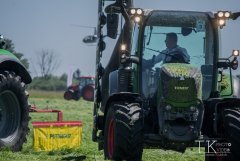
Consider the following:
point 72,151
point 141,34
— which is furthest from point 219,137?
point 72,151

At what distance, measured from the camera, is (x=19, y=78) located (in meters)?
9.59

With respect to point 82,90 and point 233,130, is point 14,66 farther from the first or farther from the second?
point 82,90

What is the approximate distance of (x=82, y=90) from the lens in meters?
40.6

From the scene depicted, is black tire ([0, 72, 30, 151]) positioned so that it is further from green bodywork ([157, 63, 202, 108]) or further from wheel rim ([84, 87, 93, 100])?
wheel rim ([84, 87, 93, 100])

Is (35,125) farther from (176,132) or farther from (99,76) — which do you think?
(176,132)

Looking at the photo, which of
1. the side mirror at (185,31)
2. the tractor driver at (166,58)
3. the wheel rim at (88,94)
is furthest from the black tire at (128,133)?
the wheel rim at (88,94)

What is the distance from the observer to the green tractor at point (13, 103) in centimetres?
934

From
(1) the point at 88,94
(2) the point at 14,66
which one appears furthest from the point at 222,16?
(1) the point at 88,94

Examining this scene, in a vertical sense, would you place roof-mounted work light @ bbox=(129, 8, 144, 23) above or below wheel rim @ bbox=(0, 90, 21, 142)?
above

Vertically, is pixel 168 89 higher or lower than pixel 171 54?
lower

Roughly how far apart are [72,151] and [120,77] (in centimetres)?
231

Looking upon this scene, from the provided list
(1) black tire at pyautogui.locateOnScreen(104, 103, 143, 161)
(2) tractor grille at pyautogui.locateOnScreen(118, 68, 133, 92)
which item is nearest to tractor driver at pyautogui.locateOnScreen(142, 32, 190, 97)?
(2) tractor grille at pyautogui.locateOnScreen(118, 68, 133, 92)

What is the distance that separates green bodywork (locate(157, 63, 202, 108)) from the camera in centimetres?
741

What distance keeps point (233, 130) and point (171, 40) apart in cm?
170
